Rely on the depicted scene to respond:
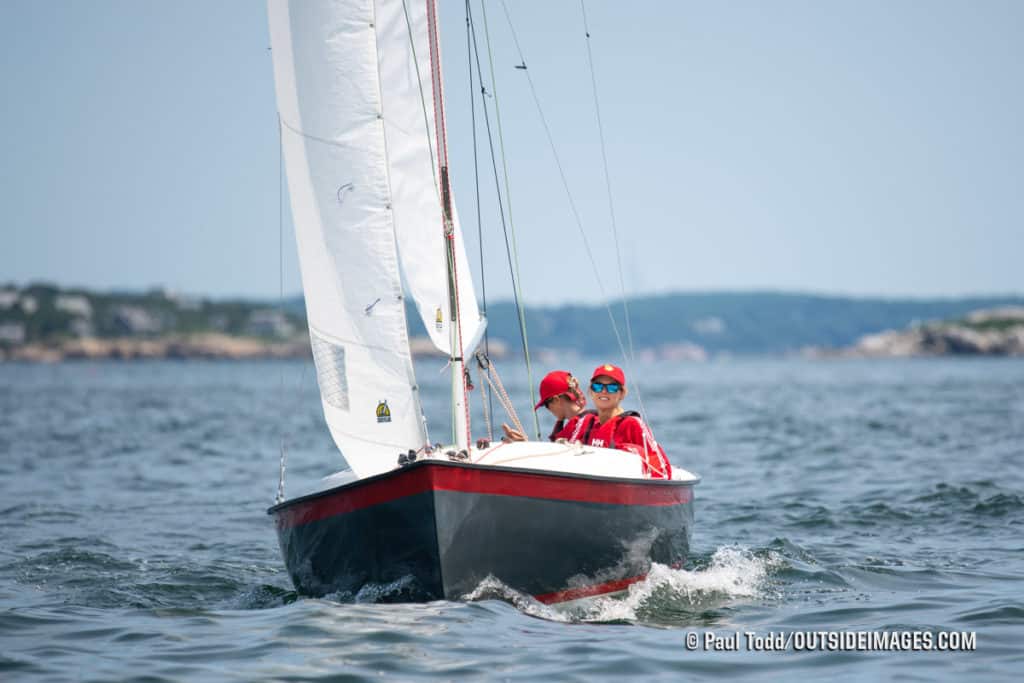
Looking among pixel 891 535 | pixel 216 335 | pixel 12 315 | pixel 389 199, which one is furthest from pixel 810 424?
pixel 12 315

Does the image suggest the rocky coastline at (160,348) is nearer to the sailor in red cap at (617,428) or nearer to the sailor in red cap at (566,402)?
the sailor in red cap at (566,402)

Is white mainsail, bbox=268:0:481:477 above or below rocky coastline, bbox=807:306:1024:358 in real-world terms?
above

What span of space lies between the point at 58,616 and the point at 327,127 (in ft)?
15.4

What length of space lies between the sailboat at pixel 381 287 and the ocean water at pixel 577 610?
1.47ft

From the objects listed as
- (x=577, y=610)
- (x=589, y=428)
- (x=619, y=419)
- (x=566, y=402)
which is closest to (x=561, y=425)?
(x=566, y=402)

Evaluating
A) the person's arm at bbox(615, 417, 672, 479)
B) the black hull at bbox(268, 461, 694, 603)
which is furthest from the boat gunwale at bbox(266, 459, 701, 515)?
the person's arm at bbox(615, 417, 672, 479)

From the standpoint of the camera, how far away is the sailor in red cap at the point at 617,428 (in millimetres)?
10594

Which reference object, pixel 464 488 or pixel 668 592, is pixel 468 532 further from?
pixel 668 592

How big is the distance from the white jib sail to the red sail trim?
486 millimetres

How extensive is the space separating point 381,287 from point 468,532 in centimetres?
218

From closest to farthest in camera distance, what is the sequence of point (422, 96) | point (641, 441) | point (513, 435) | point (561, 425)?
point (422, 96) < point (513, 435) < point (641, 441) < point (561, 425)

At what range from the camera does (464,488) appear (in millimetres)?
8812

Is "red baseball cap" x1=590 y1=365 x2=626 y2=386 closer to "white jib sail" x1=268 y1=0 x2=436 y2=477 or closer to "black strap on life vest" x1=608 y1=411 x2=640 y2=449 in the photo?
"black strap on life vest" x1=608 y1=411 x2=640 y2=449

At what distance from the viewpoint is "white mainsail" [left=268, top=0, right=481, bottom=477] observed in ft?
31.7
